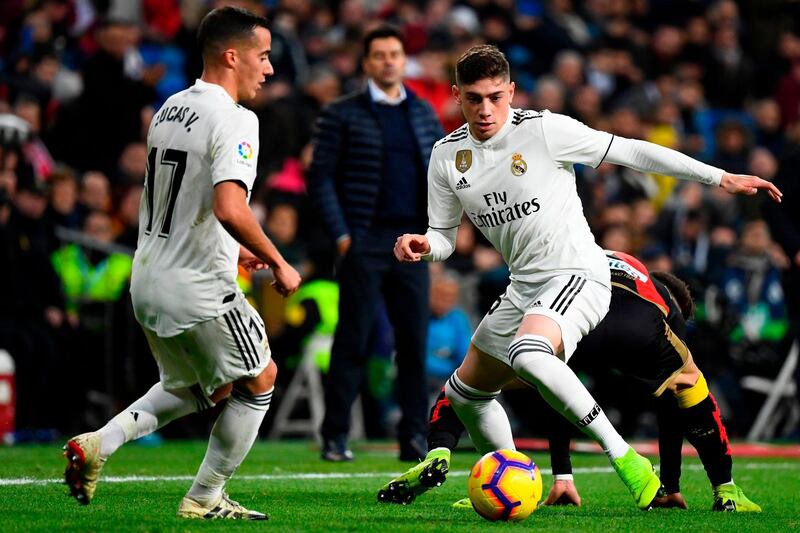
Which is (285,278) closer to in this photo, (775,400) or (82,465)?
(82,465)

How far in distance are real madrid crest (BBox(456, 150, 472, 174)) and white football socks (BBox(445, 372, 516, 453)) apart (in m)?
1.02

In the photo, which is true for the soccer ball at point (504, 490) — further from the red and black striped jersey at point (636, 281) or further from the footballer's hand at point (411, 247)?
the red and black striped jersey at point (636, 281)

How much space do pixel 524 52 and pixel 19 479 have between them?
511 inches

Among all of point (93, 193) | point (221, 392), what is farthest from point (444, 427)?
point (93, 193)

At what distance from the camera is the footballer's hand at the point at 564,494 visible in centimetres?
707

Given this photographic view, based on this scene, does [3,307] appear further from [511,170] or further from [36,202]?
[511,170]

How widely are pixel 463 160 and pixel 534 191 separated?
0.42 metres

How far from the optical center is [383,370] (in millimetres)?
13250

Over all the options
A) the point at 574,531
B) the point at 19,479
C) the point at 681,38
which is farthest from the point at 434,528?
the point at 681,38

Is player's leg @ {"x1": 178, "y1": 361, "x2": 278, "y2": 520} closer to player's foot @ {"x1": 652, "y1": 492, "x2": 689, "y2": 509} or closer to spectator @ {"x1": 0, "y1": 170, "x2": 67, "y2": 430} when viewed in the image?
player's foot @ {"x1": 652, "y1": 492, "x2": 689, "y2": 509}

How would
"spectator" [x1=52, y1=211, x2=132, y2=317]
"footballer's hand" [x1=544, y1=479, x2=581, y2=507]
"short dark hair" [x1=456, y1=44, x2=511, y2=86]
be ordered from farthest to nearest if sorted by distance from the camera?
"spectator" [x1=52, y1=211, x2=132, y2=317]
"footballer's hand" [x1=544, y1=479, x2=581, y2=507]
"short dark hair" [x1=456, y1=44, x2=511, y2=86]

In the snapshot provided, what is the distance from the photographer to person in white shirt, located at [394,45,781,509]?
6.22 meters

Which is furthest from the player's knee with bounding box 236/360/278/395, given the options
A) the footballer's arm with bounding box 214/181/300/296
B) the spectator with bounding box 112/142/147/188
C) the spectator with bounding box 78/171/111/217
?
the spectator with bounding box 112/142/147/188

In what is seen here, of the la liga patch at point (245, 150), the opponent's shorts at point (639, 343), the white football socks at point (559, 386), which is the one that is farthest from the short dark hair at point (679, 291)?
the la liga patch at point (245, 150)
